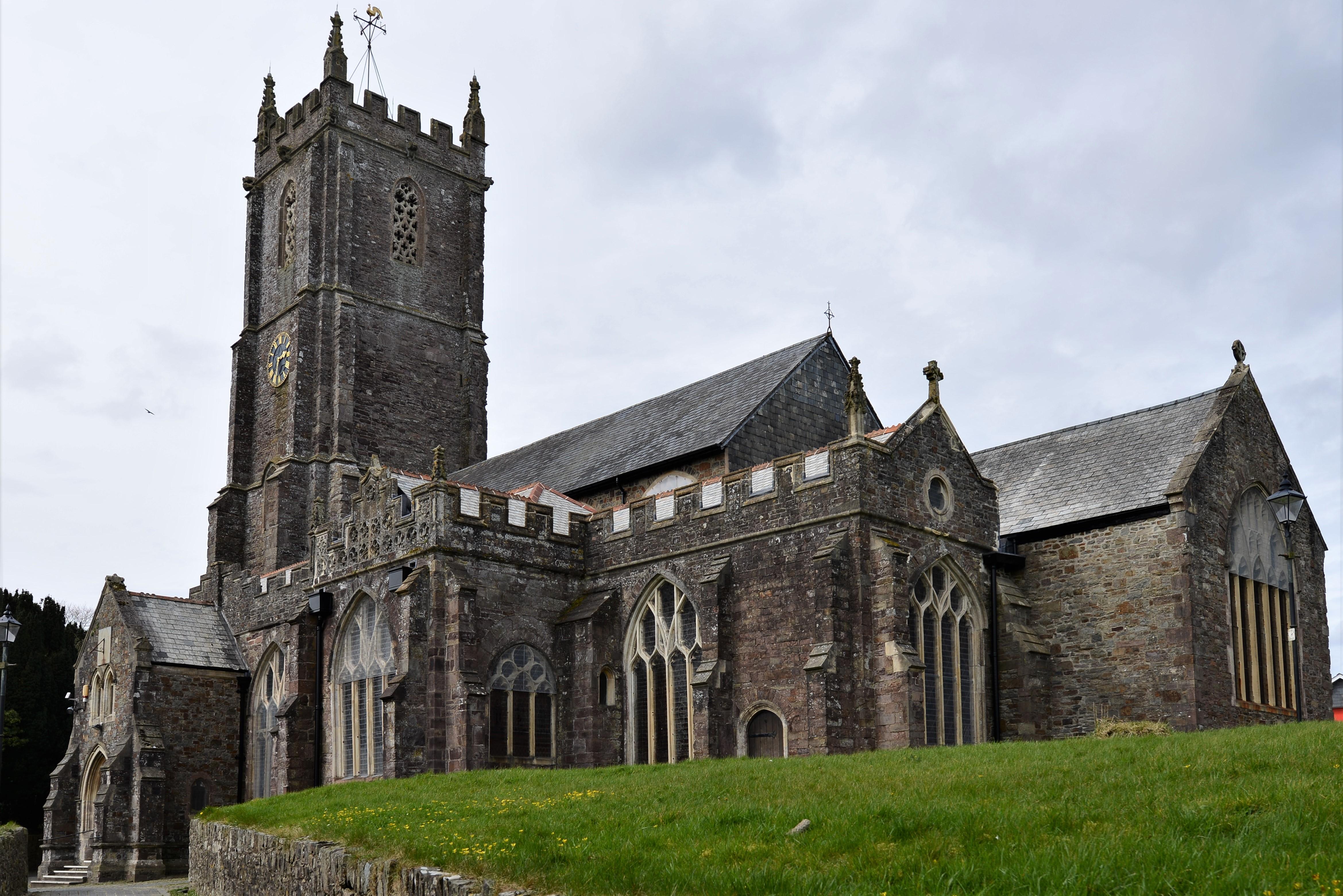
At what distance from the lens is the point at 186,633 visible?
118ft

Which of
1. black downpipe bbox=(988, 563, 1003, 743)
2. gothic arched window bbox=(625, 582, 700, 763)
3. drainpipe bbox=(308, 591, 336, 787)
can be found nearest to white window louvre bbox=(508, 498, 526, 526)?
gothic arched window bbox=(625, 582, 700, 763)

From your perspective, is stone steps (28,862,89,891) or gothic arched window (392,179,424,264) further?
gothic arched window (392,179,424,264)

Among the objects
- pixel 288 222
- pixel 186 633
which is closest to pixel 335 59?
pixel 288 222

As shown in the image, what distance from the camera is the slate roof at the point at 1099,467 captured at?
2609 cm

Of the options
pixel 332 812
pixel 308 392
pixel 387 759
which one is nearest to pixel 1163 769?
pixel 332 812

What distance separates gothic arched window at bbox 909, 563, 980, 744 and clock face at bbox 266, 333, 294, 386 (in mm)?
25982

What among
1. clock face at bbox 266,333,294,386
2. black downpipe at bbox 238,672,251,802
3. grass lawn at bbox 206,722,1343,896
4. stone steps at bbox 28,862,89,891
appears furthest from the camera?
clock face at bbox 266,333,294,386

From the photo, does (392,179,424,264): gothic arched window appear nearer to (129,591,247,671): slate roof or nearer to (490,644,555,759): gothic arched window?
(129,591,247,671): slate roof

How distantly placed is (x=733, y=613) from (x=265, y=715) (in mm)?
15960

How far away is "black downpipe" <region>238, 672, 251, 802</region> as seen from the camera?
34562 mm

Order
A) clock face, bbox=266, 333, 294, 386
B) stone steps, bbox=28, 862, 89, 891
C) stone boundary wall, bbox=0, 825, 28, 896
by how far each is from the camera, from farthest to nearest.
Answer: clock face, bbox=266, 333, 294, 386
stone steps, bbox=28, 862, 89, 891
stone boundary wall, bbox=0, 825, 28, 896

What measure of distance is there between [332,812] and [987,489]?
594 inches

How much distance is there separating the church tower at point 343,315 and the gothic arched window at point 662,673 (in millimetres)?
16346

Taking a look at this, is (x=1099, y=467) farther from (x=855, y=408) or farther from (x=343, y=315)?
(x=343, y=315)
